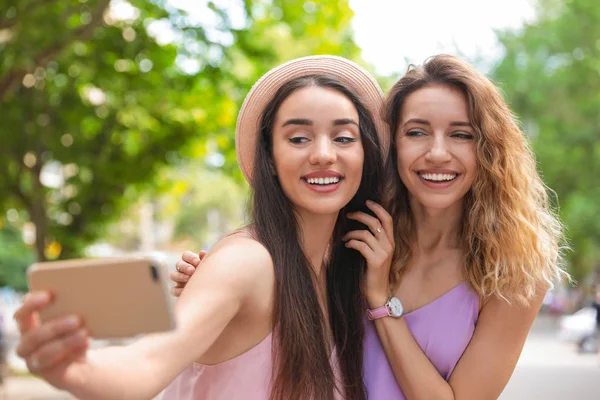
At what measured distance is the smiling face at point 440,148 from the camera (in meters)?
2.97

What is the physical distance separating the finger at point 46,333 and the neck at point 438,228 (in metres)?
1.88

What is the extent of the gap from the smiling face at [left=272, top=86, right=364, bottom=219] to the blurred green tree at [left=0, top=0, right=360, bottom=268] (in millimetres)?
6044

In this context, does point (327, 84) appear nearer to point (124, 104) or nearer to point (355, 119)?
point (355, 119)

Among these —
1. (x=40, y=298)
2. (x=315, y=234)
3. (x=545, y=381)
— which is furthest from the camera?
(x=545, y=381)

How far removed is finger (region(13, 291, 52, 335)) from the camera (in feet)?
5.11

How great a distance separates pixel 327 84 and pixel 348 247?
0.66 metres

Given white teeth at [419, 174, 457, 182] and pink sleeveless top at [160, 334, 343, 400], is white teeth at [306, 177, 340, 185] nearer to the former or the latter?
white teeth at [419, 174, 457, 182]

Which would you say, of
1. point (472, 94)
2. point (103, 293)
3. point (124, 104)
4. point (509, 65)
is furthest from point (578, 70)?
point (103, 293)

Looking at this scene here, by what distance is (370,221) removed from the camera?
9.97ft

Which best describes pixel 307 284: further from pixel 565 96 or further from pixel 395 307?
pixel 565 96

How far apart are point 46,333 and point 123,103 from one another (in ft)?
37.6

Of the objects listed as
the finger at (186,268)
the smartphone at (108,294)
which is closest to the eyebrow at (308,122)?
the finger at (186,268)

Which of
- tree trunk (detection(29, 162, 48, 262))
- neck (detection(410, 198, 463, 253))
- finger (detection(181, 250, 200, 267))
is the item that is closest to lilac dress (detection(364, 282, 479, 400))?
neck (detection(410, 198, 463, 253))

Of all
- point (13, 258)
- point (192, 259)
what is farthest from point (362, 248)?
point (13, 258)
